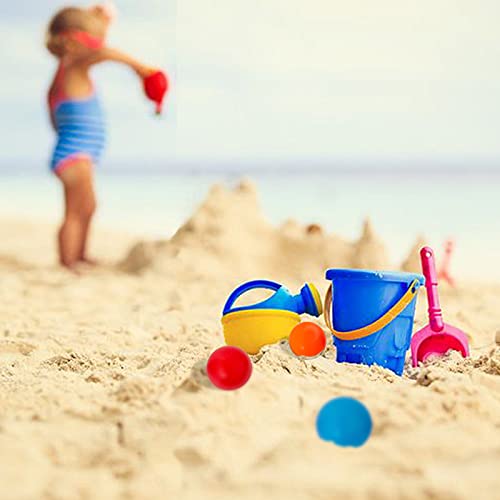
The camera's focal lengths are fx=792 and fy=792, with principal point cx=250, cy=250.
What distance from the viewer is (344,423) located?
1285mm

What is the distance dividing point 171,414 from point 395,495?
408 millimetres

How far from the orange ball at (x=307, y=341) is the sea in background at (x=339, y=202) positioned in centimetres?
227

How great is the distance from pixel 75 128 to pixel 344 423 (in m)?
3.13

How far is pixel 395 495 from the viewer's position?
1.11m

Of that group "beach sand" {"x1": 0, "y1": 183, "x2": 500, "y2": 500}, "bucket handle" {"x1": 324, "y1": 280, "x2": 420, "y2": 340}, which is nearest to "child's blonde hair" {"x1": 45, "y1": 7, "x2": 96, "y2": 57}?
"beach sand" {"x1": 0, "y1": 183, "x2": 500, "y2": 500}

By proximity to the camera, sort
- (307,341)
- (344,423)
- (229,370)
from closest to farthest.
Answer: (344,423)
(229,370)
(307,341)

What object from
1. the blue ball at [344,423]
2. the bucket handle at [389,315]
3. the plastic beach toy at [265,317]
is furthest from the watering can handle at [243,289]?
the blue ball at [344,423]

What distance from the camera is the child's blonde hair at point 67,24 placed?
13.4 ft

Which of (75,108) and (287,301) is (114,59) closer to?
(75,108)

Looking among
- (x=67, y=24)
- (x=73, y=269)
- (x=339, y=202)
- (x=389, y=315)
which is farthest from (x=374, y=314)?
(x=339, y=202)

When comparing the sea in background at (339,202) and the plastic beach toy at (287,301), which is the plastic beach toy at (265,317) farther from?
the sea in background at (339,202)

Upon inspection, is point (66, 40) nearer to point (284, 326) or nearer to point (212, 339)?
point (212, 339)

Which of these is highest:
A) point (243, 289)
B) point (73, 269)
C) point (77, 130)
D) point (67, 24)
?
point (67, 24)

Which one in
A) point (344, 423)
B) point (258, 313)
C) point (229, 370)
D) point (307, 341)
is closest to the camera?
point (344, 423)
